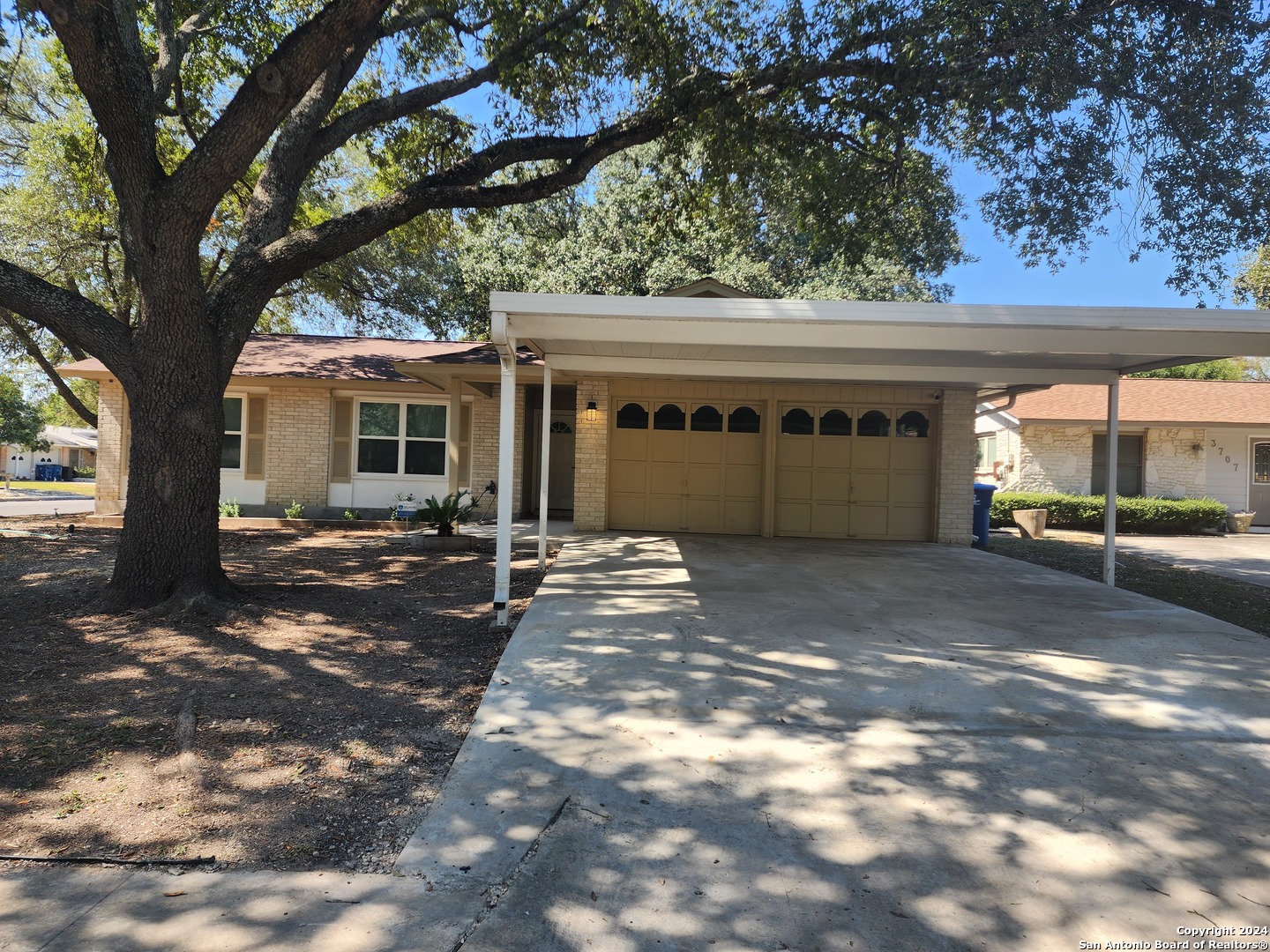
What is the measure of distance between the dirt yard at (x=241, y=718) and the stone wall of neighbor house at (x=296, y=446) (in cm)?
717

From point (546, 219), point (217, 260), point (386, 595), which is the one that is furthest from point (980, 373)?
point (217, 260)

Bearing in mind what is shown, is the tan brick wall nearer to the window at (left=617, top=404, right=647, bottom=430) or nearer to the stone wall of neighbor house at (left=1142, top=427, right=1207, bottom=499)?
the window at (left=617, top=404, right=647, bottom=430)

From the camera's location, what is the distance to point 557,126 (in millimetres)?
10750

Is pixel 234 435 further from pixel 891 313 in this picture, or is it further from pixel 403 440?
pixel 891 313

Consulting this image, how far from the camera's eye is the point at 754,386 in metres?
13.0

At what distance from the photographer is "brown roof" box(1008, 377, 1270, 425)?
17.6 metres

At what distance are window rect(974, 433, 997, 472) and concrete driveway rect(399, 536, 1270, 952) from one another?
1404cm

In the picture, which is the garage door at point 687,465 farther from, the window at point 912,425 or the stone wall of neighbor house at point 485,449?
the stone wall of neighbor house at point 485,449

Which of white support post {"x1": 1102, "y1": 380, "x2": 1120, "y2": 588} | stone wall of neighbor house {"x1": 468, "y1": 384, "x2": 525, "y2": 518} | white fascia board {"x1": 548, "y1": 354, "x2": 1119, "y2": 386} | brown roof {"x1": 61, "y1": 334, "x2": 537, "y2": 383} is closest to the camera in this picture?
white support post {"x1": 1102, "y1": 380, "x2": 1120, "y2": 588}

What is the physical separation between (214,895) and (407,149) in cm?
1168

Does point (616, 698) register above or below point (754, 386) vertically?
below

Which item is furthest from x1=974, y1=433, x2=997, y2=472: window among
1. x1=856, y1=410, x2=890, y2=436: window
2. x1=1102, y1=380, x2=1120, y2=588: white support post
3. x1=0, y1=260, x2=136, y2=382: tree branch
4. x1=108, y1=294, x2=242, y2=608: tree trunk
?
x1=0, y1=260, x2=136, y2=382: tree branch

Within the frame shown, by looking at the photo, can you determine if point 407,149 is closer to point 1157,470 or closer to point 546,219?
point 546,219

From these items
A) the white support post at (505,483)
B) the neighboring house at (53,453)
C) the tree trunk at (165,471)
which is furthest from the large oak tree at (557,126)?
the neighboring house at (53,453)
